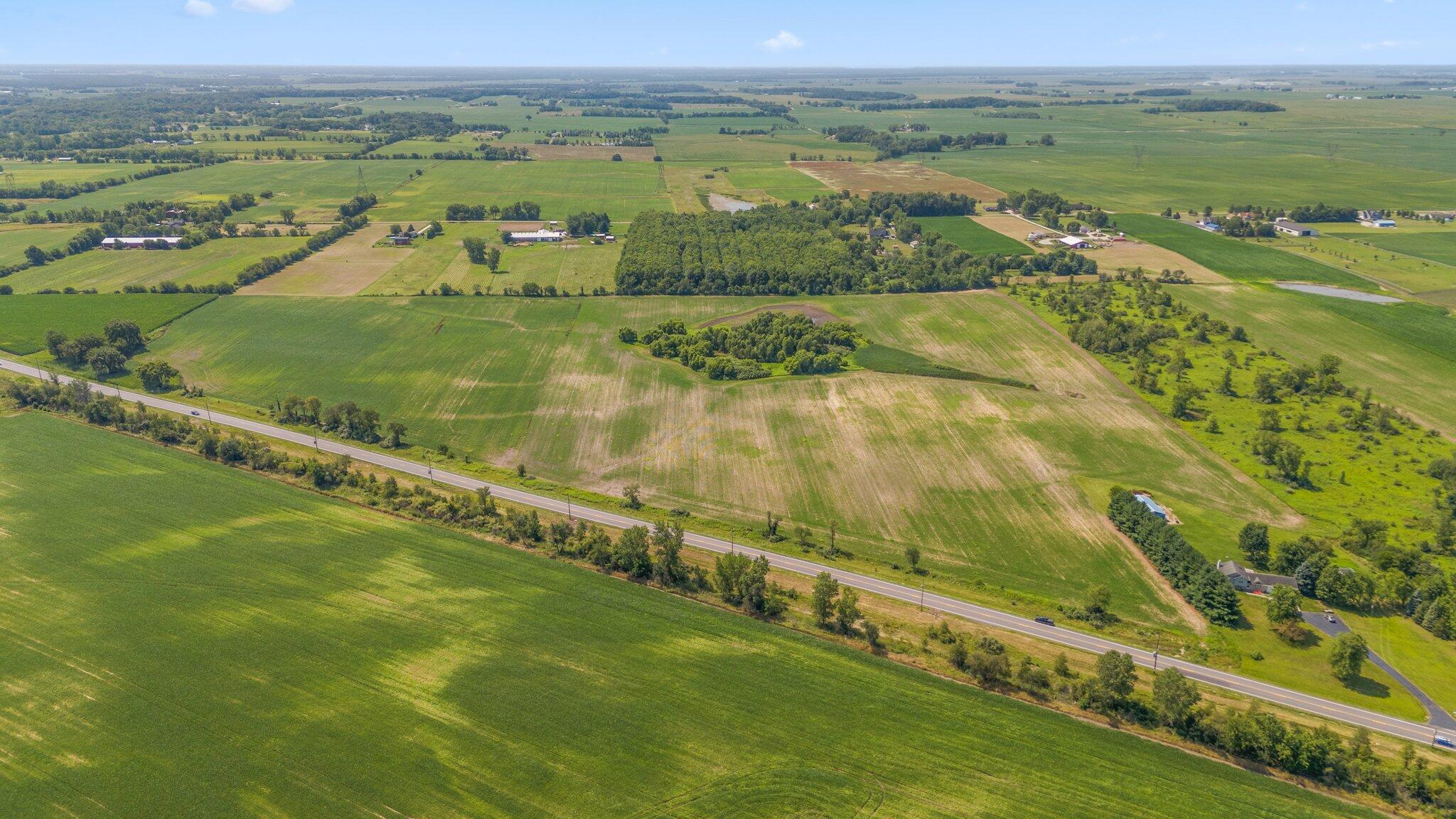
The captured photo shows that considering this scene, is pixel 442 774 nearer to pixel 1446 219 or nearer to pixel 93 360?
pixel 93 360

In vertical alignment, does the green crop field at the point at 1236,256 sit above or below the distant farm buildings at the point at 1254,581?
above

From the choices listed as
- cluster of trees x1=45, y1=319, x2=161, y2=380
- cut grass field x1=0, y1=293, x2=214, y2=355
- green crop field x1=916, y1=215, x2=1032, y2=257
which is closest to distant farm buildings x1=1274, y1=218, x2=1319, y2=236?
green crop field x1=916, y1=215, x2=1032, y2=257

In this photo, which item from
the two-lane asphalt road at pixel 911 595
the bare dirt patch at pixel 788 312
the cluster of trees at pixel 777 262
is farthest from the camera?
the cluster of trees at pixel 777 262

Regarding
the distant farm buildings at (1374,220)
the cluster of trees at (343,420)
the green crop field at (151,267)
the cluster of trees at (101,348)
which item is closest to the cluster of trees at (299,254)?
the green crop field at (151,267)

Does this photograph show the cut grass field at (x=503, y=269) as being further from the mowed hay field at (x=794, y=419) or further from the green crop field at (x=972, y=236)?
the green crop field at (x=972, y=236)

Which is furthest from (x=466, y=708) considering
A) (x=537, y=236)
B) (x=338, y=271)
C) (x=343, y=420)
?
(x=537, y=236)

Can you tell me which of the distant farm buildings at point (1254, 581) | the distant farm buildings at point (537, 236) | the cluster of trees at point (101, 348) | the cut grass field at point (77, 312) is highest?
the distant farm buildings at point (537, 236)
